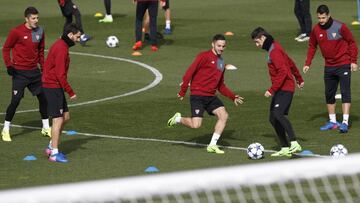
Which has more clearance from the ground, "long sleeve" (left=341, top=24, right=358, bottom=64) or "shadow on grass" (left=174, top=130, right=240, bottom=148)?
"long sleeve" (left=341, top=24, right=358, bottom=64)

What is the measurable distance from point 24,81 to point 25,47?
0.65 meters

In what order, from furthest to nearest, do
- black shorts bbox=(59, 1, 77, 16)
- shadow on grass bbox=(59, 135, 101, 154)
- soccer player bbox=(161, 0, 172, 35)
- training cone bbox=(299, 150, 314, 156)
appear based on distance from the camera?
soccer player bbox=(161, 0, 172, 35) < black shorts bbox=(59, 1, 77, 16) < shadow on grass bbox=(59, 135, 101, 154) < training cone bbox=(299, 150, 314, 156)

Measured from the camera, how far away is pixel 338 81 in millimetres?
20625

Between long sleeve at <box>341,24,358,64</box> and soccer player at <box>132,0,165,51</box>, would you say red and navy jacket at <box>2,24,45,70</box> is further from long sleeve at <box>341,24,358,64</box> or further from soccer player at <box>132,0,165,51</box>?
soccer player at <box>132,0,165,51</box>

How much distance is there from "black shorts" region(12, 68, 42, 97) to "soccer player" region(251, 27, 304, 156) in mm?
4553

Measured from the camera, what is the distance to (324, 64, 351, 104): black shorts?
20.3 meters

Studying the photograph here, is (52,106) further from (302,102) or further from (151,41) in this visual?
(151,41)

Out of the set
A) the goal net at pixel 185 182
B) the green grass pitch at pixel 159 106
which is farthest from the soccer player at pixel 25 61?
the goal net at pixel 185 182

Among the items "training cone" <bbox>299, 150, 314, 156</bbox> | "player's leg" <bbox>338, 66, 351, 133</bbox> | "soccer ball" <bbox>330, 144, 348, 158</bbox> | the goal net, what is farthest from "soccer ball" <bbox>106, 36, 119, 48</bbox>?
the goal net

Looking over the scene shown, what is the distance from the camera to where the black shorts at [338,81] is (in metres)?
20.3

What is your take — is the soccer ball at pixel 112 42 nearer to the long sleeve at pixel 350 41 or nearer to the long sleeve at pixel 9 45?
the long sleeve at pixel 9 45

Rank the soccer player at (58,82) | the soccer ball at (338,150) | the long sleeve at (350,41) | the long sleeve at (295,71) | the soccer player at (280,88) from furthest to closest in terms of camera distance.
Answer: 1. the long sleeve at (350,41)
2. the long sleeve at (295,71)
3. the soccer player at (280,88)
4. the soccer player at (58,82)
5. the soccer ball at (338,150)

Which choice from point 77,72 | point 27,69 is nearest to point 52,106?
point 27,69

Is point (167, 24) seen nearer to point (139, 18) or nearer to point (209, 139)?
point (139, 18)
